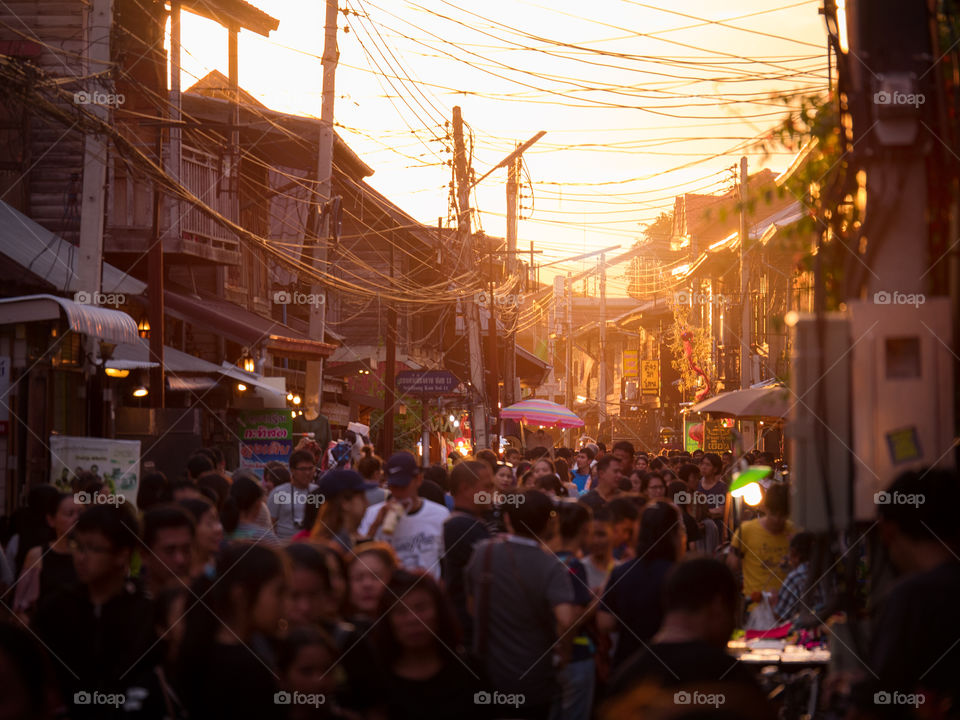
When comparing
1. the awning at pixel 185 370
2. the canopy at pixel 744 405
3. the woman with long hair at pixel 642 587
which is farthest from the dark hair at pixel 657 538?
the awning at pixel 185 370

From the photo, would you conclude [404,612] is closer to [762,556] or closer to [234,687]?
[234,687]

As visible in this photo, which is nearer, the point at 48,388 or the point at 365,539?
the point at 365,539

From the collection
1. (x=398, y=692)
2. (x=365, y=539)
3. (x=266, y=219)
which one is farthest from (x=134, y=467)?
(x=266, y=219)

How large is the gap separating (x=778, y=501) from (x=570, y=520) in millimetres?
3426

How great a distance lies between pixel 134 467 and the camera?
40.9 feet

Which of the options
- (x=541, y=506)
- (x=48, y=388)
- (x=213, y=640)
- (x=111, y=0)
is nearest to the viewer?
(x=213, y=640)

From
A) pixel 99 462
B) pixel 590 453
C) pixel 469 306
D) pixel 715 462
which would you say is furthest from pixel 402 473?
pixel 469 306

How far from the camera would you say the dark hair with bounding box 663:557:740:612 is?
4.70 m

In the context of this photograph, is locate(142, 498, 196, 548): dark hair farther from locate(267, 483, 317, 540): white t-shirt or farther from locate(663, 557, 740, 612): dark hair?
locate(267, 483, 317, 540): white t-shirt

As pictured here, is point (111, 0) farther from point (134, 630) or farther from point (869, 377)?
→ point (869, 377)

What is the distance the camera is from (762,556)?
10.3 meters

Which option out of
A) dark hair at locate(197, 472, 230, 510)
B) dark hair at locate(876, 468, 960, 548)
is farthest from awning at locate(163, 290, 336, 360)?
dark hair at locate(876, 468, 960, 548)

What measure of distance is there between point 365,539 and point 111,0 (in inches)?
428

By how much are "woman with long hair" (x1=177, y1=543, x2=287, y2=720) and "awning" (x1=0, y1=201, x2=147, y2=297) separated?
10991 mm
